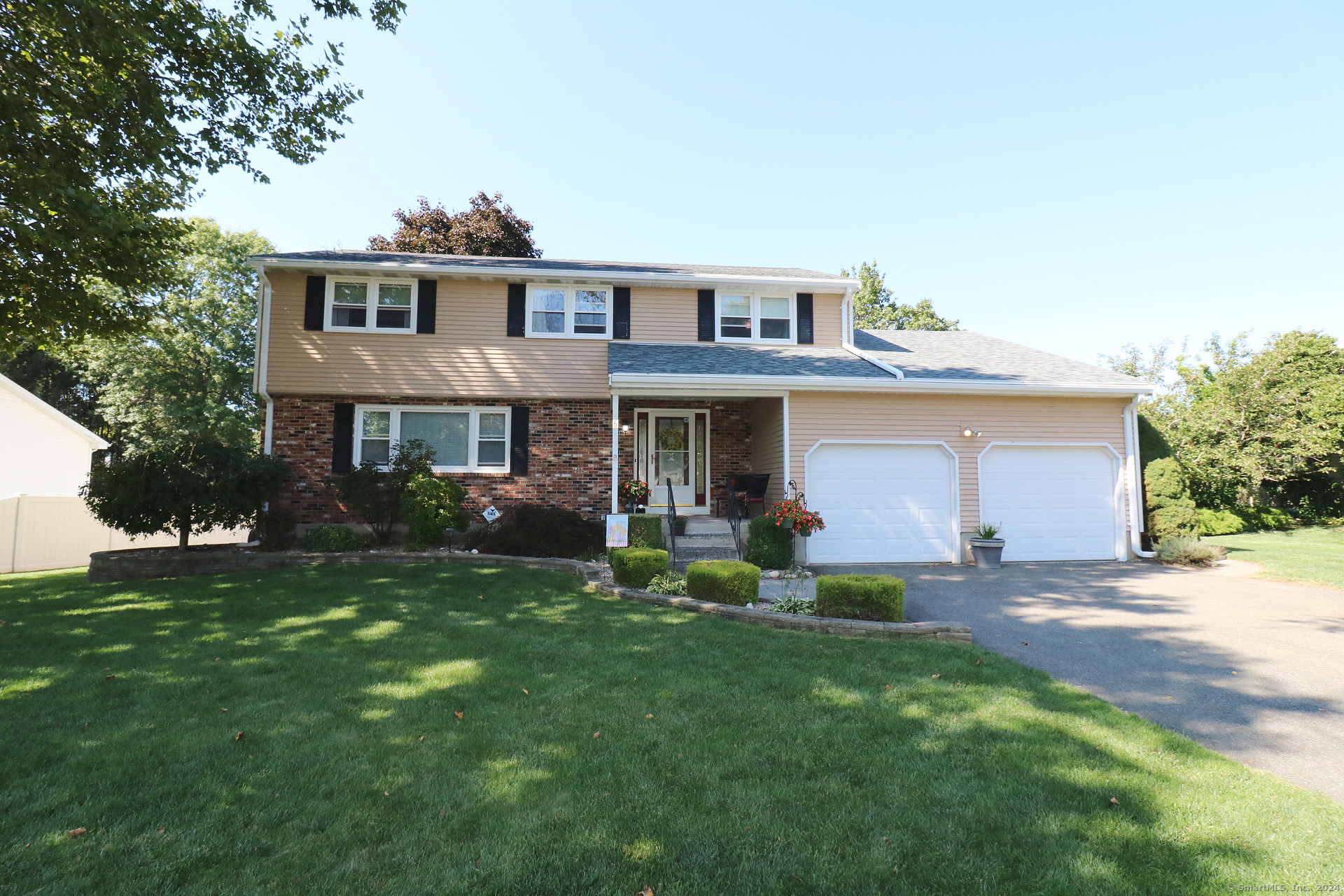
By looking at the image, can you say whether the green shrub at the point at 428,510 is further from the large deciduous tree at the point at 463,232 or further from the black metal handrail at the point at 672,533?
the large deciduous tree at the point at 463,232

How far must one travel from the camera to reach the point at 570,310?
41.5 ft

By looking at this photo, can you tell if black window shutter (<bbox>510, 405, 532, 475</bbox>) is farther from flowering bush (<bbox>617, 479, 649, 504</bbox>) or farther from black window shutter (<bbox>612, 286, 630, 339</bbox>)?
black window shutter (<bbox>612, 286, 630, 339</bbox>)

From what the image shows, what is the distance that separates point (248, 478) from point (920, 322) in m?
31.4

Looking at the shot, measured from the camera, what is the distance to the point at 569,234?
21.0 meters

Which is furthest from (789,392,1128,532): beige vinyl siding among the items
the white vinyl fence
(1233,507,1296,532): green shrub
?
(1233,507,1296,532): green shrub

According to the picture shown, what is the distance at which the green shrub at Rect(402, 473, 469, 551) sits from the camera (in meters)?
10.6

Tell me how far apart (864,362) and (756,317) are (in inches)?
104

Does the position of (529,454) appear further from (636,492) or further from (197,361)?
(197,361)

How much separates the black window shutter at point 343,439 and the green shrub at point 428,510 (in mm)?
1920

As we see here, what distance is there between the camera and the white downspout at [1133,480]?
1141 centimetres

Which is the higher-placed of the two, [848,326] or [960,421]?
[848,326]

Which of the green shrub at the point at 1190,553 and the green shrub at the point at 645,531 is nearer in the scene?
the green shrub at the point at 645,531

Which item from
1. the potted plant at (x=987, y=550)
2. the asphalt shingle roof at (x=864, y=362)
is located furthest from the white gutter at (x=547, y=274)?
the potted plant at (x=987, y=550)

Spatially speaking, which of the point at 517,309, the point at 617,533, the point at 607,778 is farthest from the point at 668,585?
the point at 517,309
